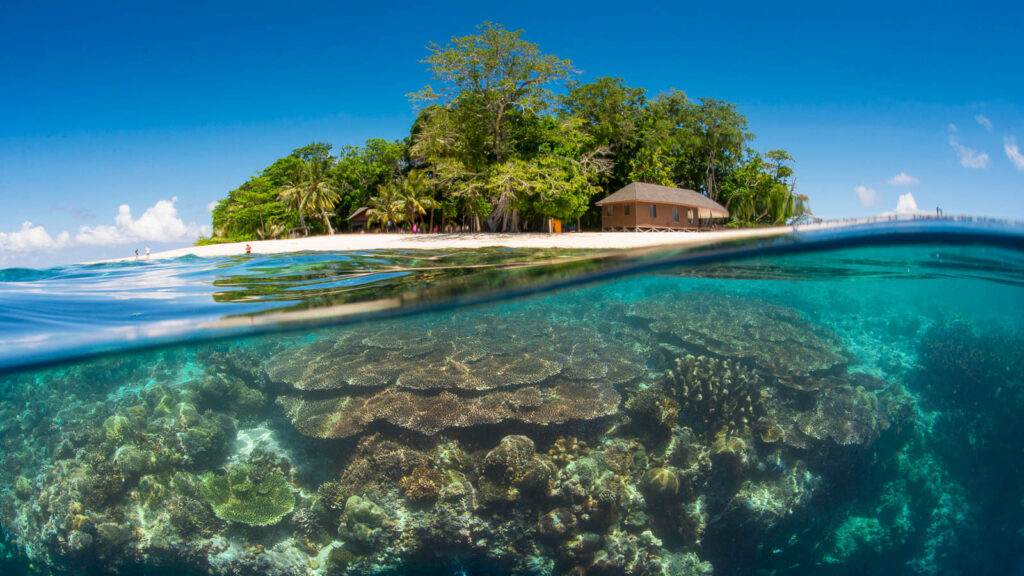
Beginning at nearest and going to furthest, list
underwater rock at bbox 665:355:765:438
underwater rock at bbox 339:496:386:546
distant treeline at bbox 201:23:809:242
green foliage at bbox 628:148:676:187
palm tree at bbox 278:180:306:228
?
underwater rock at bbox 339:496:386:546 → underwater rock at bbox 665:355:765:438 → distant treeline at bbox 201:23:809:242 → green foliage at bbox 628:148:676:187 → palm tree at bbox 278:180:306:228

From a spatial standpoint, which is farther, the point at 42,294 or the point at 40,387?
the point at 40,387

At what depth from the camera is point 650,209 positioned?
30.9 meters

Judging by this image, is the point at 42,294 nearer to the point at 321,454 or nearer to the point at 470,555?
the point at 321,454

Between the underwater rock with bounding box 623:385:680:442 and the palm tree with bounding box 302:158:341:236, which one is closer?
the underwater rock with bounding box 623:385:680:442

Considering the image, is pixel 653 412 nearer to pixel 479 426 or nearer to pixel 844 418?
pixel 479 426

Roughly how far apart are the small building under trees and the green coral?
89.0 ft

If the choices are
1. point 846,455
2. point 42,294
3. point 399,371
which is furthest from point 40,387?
point 846,455

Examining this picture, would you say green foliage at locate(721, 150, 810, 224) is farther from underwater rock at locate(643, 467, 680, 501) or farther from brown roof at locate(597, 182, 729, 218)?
underwater rock at locate(643, 467, 680, 501)

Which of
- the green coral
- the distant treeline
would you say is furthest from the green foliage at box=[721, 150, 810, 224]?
the green coral

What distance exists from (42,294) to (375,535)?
17.2ft

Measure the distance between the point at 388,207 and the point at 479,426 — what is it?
35235 mm

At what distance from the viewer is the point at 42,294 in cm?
591

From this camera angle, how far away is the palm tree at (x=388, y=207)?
38688 mm

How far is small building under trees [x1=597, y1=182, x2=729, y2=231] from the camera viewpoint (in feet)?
101
